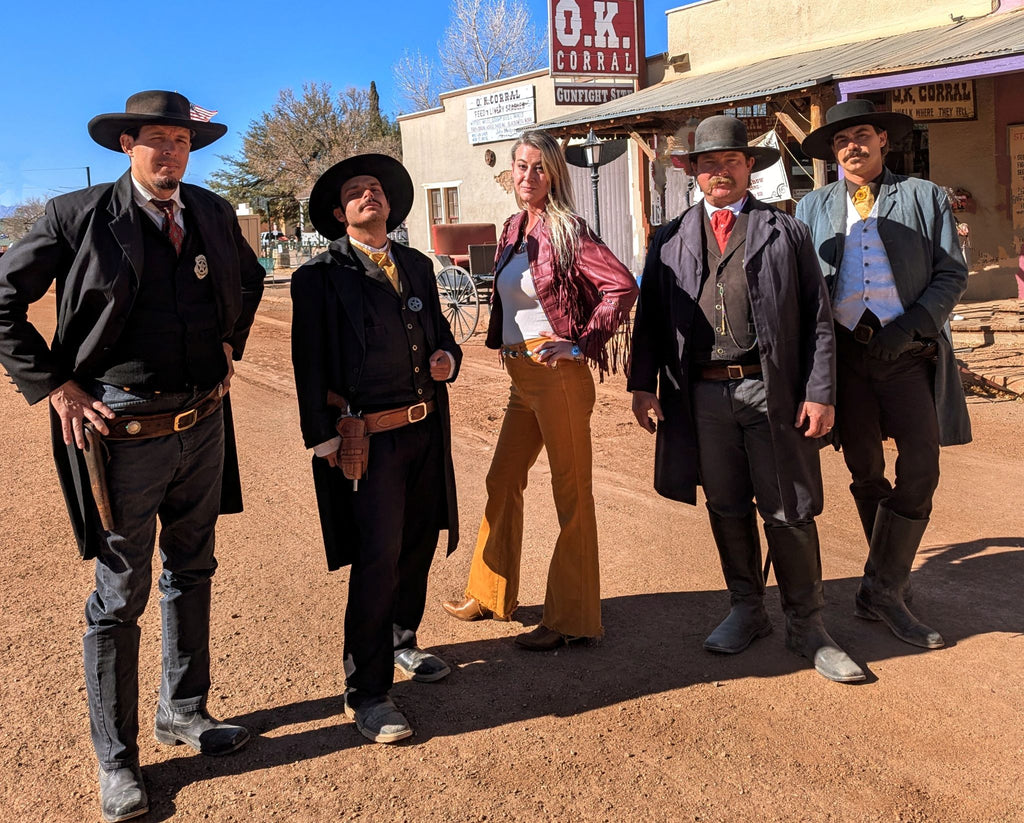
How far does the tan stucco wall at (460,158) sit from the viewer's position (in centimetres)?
2195

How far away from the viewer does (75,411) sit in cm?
295

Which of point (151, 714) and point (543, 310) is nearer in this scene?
point (151, 714)

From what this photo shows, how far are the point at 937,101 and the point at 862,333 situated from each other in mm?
9135

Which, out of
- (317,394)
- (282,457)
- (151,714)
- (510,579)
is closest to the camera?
(317,394)

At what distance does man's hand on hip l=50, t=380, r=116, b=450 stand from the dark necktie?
536 millimetres

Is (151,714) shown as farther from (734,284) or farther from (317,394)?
(734,284)

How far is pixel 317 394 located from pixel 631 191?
644 inches

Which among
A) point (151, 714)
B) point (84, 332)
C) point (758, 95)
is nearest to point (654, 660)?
point (151, 714)

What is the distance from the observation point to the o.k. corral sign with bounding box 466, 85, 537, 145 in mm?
20859

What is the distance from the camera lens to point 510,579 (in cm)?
420

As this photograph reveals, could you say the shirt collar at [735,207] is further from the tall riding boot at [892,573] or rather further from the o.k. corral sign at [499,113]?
the o.k. corral sign at [499,113]

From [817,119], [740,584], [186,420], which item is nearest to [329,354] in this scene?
[186,420]

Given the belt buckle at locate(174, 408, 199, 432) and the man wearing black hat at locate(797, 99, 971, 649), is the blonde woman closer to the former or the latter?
the man wearing black hat at locate(797, 99, 971, 649)

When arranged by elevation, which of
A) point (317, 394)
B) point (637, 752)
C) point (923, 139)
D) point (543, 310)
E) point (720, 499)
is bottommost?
point (637, 752)
